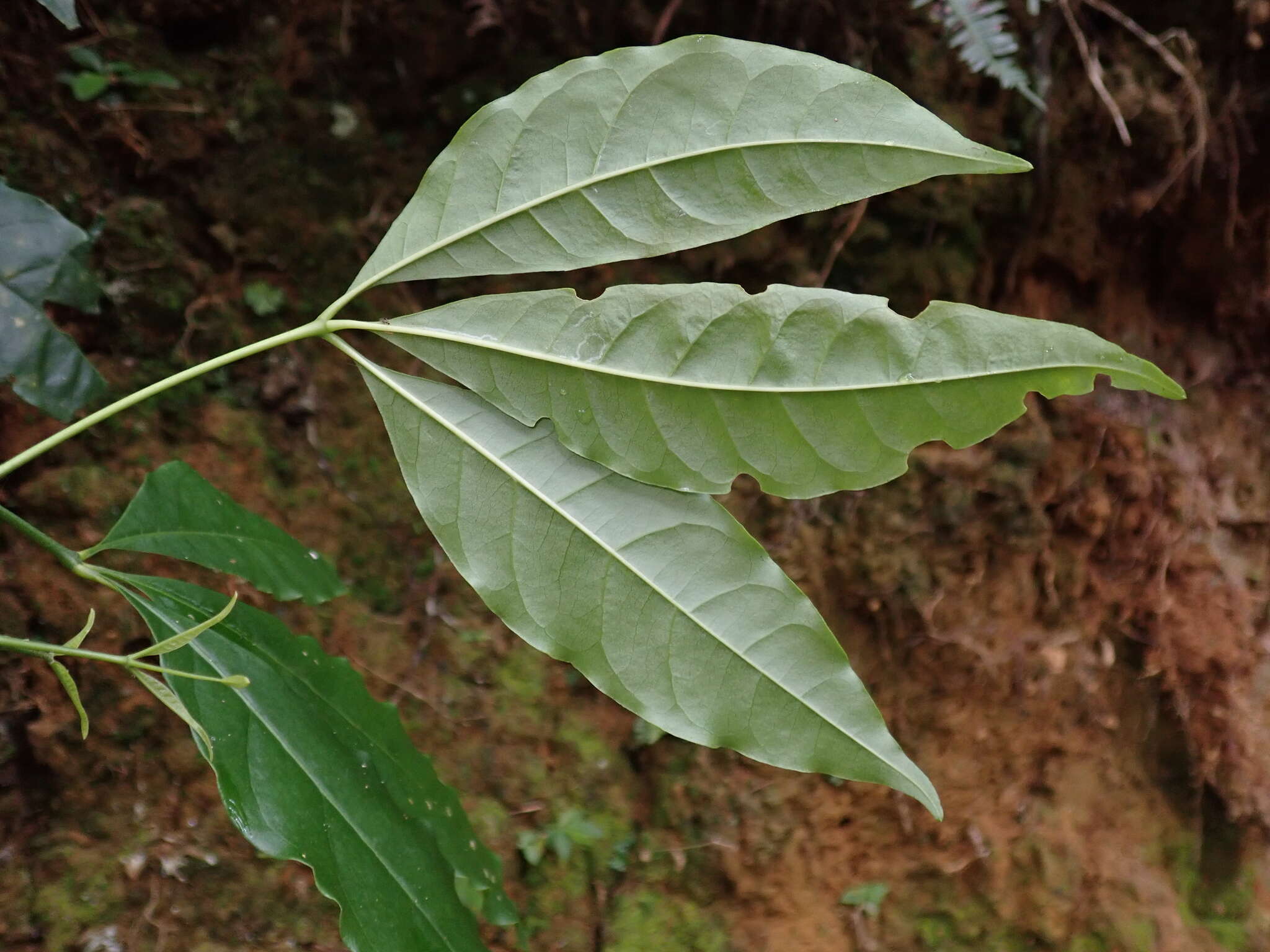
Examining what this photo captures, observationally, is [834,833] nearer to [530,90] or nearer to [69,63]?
[530,90]

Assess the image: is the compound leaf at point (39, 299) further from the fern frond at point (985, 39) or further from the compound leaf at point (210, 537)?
the fern frond at point (985, 39)

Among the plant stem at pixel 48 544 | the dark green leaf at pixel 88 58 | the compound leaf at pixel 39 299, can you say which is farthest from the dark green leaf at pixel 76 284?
the dark green leaf at pixel 88 58

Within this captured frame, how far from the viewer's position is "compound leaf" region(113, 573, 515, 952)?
662mm

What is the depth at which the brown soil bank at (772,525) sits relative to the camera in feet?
4.27

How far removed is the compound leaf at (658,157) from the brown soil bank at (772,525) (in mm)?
1015

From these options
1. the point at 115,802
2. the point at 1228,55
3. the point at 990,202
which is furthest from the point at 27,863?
the point at 1228,55

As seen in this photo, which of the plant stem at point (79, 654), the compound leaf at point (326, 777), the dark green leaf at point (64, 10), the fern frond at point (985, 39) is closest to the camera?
the plant stem at point (79, 654)

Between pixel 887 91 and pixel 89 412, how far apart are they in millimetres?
1308

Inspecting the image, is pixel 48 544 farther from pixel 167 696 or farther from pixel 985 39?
pixel 985 39

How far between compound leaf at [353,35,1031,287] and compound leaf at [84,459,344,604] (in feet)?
1.24

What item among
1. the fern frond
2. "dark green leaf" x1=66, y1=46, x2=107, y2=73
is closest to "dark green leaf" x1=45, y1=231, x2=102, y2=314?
"dark green leaf" x1=66, y1=46, x2=107, y2=73

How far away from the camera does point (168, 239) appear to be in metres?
1.43

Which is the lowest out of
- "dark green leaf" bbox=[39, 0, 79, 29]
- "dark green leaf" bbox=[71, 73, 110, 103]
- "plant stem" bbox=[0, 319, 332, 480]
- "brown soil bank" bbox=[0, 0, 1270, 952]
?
"brown soil bank" bbox=[0, 0, 1270, 952]

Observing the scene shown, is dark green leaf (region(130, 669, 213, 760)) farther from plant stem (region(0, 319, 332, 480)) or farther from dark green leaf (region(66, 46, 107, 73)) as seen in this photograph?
dark green leaf (region(66, 46, 107, 73))
